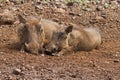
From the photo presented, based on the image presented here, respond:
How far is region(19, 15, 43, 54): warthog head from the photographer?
9.64m

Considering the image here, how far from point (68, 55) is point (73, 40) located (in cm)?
63

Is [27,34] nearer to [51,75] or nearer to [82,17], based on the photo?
[51,75]

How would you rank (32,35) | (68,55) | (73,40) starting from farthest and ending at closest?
(73,40), (68,55), (32,35)

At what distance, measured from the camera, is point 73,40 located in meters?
10.6

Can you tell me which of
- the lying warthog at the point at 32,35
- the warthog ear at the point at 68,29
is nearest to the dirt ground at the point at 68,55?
the lying warthog at the point at 32,35

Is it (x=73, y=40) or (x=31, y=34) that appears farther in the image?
(x=73, y=40)

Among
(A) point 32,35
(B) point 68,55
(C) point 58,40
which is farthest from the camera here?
(C) point 58,40

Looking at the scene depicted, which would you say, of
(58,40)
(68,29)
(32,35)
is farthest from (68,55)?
(32,35)

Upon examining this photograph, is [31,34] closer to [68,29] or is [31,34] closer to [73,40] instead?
[68,29]

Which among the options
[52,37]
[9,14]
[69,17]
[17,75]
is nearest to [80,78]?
[17,75]

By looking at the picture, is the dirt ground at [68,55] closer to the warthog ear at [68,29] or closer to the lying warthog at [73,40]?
the lying warthog at [73,40]

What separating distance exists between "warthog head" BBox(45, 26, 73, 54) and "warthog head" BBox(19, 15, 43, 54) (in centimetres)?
28

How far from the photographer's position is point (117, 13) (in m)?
13.8

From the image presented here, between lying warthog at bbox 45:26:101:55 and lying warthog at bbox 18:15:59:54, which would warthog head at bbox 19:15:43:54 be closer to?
lying warthog at bbox 18:15:59:54
